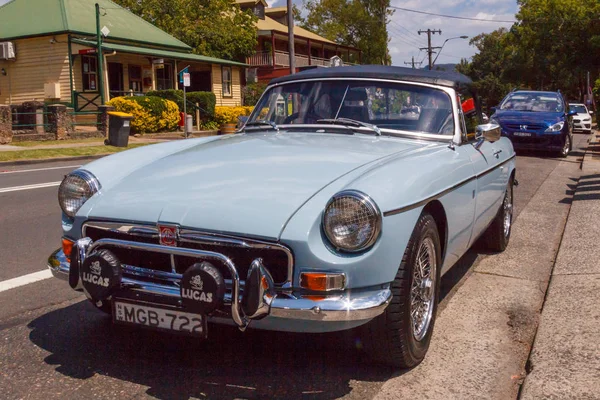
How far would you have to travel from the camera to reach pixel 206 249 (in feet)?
10.3

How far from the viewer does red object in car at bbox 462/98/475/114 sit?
502 centimetres

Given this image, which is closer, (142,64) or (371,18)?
(142,64)

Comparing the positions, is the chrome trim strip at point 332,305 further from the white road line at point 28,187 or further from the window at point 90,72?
the window at point 90,72

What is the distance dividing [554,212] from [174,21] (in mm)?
34501

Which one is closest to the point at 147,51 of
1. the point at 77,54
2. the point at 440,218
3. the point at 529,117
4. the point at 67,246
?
the point at 77,54

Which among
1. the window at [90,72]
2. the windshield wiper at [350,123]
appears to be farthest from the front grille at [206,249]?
the window at [90,72]

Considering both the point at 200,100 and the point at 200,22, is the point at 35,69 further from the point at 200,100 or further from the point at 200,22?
the point at 200,22

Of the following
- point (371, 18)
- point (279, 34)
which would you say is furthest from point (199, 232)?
point (371, 18)

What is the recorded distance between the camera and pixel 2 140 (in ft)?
63.5

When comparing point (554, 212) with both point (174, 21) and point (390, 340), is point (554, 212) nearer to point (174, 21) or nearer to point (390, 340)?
point (390, 340)

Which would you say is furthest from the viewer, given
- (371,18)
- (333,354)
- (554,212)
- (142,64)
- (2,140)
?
(371,18)

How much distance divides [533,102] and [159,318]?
15950 mm

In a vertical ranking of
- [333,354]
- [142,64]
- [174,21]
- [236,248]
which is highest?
[174,21]

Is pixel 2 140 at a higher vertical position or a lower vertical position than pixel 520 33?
lower
